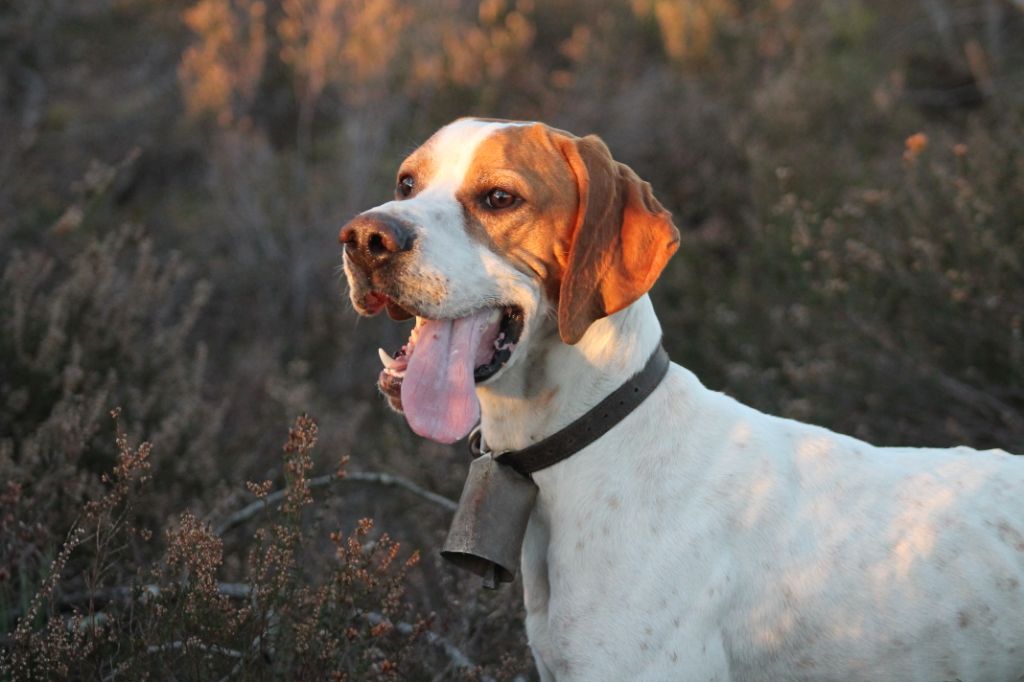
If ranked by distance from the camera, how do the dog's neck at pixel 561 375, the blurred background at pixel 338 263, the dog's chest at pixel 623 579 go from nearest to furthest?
the dog's chest at pixel 623 579, the dog's neck at pixel 561 375, the blurred background at pixel 338 263

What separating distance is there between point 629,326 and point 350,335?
3.81 meters

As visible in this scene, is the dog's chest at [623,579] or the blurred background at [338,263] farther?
the blurred background at [338,263]

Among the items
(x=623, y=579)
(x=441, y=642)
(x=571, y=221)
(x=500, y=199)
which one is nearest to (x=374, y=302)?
(x=500, y=199)

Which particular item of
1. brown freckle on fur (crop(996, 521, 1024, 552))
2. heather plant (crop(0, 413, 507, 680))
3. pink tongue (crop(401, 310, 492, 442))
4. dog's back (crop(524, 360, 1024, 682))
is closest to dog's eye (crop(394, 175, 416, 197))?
pink tongue (crop(401, 310, 492, 442))

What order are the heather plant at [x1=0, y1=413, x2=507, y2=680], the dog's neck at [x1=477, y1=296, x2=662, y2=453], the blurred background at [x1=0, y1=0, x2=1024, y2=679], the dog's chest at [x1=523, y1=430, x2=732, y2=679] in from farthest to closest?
the blurred background at [x1=0, y1=0, x2=1024, y2=679] → the dog's neck at [x1=477, y1=296, x2=662, y2=453] → the heather plant at [x1=0, y1=413, x2=507, y2=680] → the dog's chest at [x1=523, y1=430, x2=732, y2=679]

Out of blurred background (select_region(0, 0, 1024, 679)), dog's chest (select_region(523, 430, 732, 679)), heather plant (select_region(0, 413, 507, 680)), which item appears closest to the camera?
dog's chest (select_region(523, 430, 732, 679))

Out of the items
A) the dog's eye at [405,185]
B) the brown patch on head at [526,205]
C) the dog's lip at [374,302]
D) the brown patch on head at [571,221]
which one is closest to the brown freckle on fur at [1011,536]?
the brown patch on head at [571,221]

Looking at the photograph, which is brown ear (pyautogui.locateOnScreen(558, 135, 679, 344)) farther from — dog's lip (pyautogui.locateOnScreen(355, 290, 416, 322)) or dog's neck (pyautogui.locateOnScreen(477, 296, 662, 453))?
dog's lip (pyautogui.locateOnScreen(355, 290, 416, 322))

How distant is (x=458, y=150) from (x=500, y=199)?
0.59 ft

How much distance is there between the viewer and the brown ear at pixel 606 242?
2.36 m

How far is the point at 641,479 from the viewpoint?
2340 millimetres

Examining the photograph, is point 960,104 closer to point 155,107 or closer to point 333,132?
point 333,132

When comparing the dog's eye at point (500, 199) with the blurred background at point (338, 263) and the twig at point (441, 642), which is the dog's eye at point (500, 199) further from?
the twig at point (441, 642)

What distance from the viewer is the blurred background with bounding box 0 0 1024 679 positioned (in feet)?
8.60
